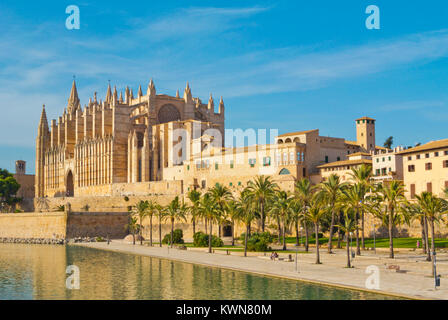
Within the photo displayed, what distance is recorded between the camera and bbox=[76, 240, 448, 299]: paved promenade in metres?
29.8

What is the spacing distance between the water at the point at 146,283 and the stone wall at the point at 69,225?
2881 cm

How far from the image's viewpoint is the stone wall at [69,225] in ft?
260

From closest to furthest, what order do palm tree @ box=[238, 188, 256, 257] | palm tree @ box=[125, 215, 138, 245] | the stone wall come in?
1. palm tree @ box=[238, 188, 256, 257]
2. palm tree @ box=[125, 215, 138, 245]
3. the stone wall

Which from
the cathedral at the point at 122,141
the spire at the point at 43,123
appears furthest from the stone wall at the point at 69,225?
the spire at the point at 43,123

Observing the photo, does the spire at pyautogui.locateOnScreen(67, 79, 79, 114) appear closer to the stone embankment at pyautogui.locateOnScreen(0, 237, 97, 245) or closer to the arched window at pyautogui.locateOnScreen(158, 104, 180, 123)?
the arched window at pyautogui.locateOnScreen(158, 104, 180, 123)

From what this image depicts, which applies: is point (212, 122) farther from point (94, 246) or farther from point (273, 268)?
point (273, 268)

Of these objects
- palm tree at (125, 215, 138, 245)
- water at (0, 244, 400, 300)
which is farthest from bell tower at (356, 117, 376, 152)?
water at (0, 244, 400, 300)

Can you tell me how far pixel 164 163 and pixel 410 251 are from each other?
57146 mm

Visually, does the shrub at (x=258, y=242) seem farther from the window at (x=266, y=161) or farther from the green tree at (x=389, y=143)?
the green tree at (x=389, y=143)

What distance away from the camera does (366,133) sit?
92438 millimetres

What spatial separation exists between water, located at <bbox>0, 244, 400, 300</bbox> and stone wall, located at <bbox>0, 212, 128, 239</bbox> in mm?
28808

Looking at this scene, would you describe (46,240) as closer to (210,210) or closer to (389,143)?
(210,210)

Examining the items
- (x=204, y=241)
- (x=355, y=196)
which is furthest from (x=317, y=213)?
(x=204, y=241)

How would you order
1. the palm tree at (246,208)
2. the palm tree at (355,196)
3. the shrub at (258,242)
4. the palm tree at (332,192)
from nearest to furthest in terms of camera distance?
the palm tree at (332,192), the palm tree at (355,196), the shrub at (258,242), the palm tree at (246,208)
